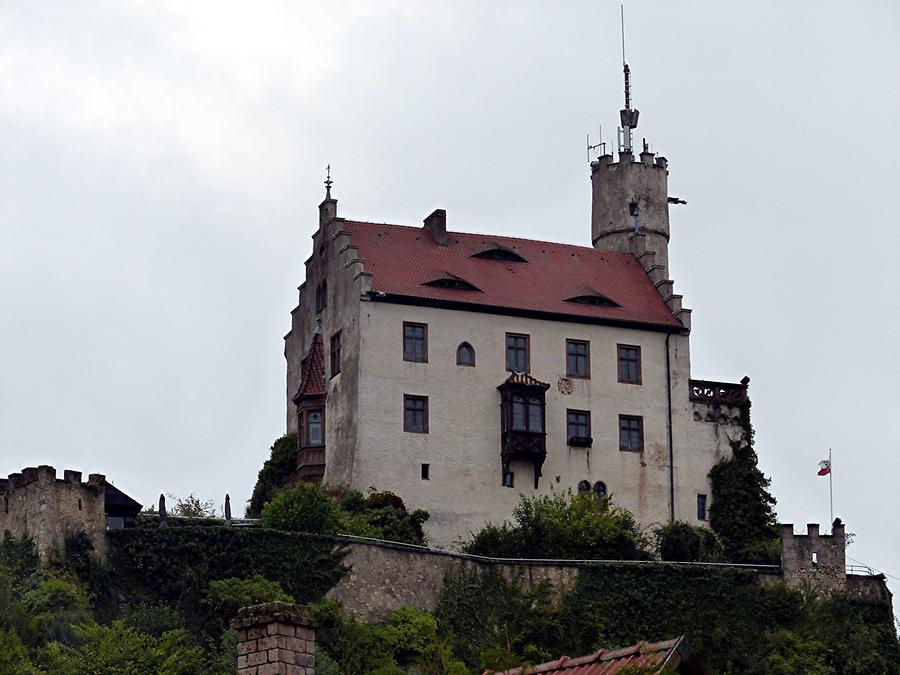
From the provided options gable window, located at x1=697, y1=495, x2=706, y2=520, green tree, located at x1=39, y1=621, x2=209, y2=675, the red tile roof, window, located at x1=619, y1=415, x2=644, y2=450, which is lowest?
green tree, located at x1=39, y1=621, x2=209, y2=675

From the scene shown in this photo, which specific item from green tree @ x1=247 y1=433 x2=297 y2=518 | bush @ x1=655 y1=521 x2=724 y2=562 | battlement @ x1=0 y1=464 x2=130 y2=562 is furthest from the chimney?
battlement @ x1=0 y1=464 x2=130 y2=562

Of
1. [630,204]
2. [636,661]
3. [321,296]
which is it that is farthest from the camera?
[630,204]

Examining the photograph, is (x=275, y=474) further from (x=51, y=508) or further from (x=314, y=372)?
(x=51, y=508)

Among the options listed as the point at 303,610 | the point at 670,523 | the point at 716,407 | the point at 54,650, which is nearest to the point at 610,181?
the point at 716,407

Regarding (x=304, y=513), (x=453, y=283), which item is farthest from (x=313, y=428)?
(x=304, y=513)

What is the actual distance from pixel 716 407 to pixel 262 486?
1491 centimetres

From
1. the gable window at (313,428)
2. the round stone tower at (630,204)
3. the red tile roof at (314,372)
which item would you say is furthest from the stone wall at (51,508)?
the round stone tower at (630,204)

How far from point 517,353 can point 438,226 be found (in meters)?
6.00

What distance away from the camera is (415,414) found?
69562 mm

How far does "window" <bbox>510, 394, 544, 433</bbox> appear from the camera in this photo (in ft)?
230

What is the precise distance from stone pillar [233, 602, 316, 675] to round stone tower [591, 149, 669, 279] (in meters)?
54.6

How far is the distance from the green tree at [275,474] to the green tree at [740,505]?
13436mm

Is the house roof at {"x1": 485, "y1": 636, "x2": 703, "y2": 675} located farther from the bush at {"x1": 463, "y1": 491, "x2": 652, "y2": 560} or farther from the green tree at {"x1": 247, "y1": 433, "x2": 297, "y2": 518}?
the green tree at {"x1": 247, "y1": 433, "x2": 297, "y2": 518}

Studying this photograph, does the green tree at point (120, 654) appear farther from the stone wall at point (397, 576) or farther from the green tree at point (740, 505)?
the green tree at point (740, 505)
